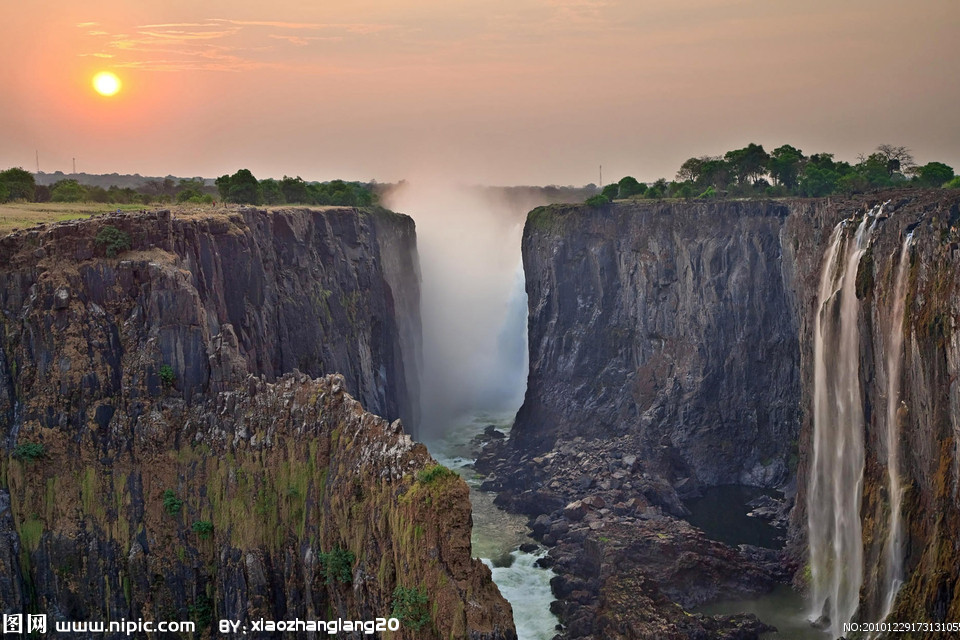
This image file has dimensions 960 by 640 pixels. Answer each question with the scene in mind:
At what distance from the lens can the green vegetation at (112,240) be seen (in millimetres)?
54531

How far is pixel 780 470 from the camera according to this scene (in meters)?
84.4

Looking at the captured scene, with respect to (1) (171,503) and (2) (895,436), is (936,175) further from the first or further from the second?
(1) (171,503)

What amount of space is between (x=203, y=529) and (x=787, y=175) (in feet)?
246

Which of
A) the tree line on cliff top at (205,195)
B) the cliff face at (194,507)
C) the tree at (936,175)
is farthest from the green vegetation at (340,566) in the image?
the tree at (936,175)

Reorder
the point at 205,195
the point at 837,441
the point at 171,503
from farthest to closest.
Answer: the point at 205,195
the point at 837,441
the point at 171,503

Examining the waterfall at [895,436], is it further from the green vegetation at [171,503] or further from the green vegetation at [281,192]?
the green vegetation at [281,192]

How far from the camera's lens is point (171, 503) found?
5194cm

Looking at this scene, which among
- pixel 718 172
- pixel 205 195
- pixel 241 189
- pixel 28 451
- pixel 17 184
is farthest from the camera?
pixel 718 172

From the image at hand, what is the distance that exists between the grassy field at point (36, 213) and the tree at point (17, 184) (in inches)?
301

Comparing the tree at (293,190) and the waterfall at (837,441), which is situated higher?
the tree at (293,190)

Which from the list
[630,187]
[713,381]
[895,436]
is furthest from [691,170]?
[895,436]

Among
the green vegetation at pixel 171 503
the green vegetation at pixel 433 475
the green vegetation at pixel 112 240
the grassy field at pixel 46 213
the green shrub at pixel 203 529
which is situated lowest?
the green shrub at pixel 203 529

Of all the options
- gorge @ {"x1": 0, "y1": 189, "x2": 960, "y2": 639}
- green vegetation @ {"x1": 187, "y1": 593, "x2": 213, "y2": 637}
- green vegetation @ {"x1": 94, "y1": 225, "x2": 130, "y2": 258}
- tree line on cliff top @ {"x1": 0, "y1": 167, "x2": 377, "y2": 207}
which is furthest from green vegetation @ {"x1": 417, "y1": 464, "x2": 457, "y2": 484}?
tree line on cliff top @ {"x1": 0, "y1": 167, "x2": 377, "y2": 207}

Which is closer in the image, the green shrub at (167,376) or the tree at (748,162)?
the green shrub at (167,376)
